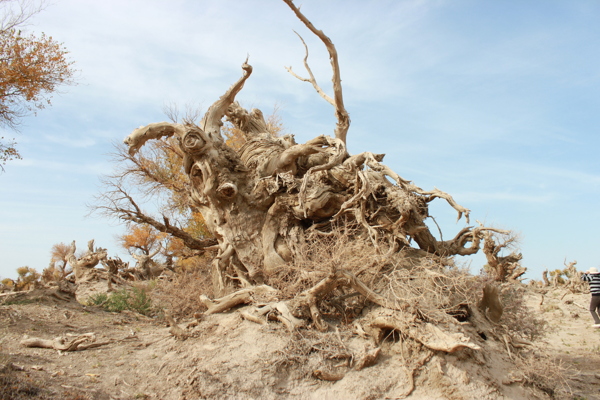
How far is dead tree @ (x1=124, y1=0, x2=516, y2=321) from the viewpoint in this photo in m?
9.10

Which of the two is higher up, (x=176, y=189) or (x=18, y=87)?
(x=18, y=87)

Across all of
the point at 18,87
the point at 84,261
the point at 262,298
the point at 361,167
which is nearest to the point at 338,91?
the point at 361,167

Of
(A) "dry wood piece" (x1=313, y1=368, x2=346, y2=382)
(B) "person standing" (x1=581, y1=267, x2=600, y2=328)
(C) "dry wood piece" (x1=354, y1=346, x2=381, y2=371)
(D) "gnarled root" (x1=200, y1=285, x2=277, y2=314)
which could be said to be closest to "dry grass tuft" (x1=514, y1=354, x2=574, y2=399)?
(C) "dry wood piece" (x1=354, y1=346, x2=381, y2=371)

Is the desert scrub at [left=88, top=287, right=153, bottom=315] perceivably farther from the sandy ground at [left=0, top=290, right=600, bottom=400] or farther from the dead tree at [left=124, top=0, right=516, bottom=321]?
the sandy ground at [left=0, top=290, right=600, bottom=400]

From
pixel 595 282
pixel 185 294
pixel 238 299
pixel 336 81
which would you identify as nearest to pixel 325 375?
pixel 238 299

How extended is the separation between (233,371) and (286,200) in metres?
4.26

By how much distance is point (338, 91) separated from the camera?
10.7 metres

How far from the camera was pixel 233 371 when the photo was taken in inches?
236

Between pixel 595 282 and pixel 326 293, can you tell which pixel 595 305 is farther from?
pixel 326 293

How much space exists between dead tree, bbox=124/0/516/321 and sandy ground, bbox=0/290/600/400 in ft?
6.57

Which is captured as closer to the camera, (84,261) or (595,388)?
(595,388)

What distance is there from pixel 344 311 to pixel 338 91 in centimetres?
570

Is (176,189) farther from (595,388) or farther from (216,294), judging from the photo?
(595,388)

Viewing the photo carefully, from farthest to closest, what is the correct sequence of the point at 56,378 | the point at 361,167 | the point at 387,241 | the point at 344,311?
the point at 361,167 < the point at 387,241 < the point at 344,311 < the point at 56,378
